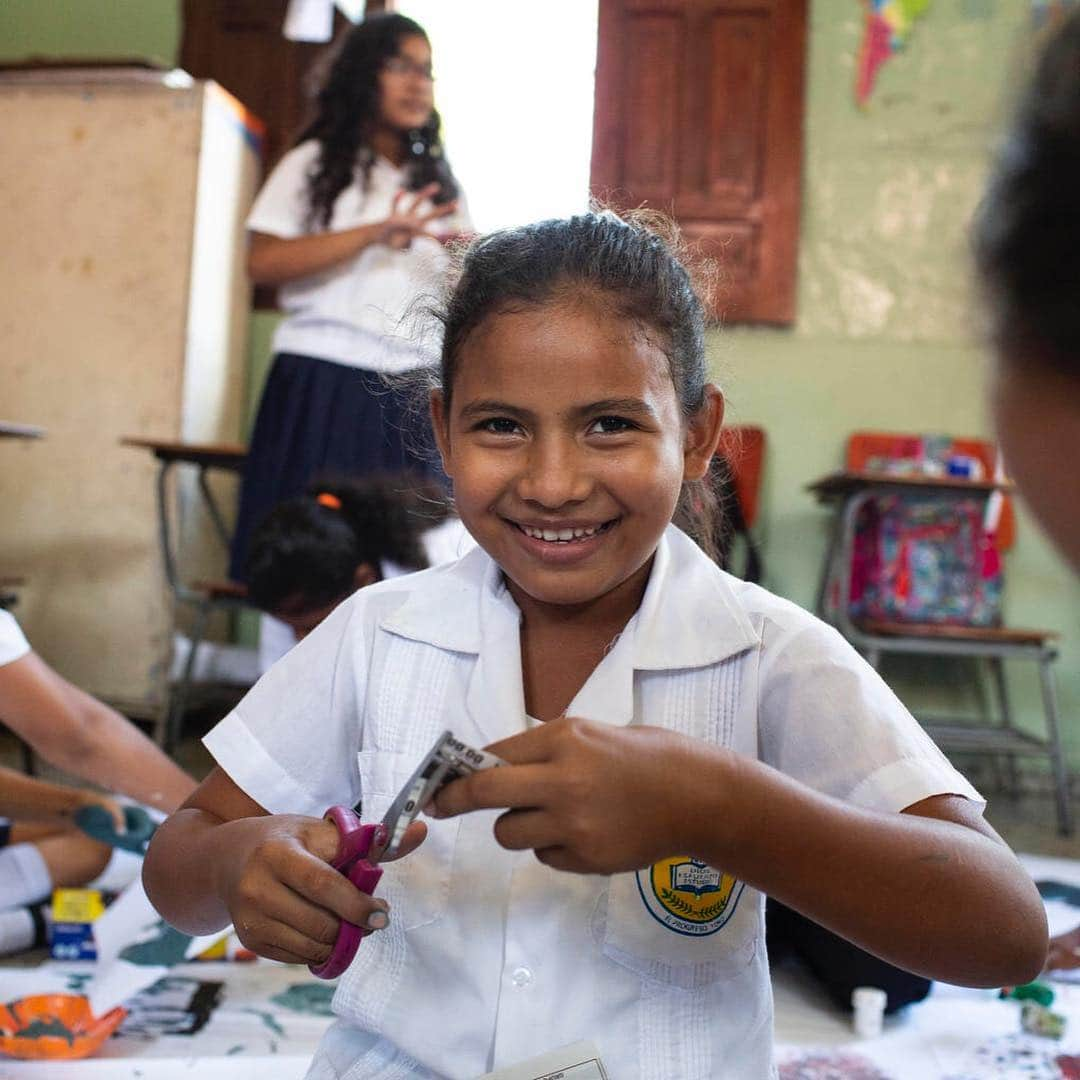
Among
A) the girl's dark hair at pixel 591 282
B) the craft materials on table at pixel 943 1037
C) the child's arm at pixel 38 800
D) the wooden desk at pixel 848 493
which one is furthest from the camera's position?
the wooden desk at pixel 848 493

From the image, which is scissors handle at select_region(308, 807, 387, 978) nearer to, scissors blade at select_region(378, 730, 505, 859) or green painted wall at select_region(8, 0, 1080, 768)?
scissors blade at select_region(378, 730, 505, 859)

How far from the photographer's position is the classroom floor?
1.30 m

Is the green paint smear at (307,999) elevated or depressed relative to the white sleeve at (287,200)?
depressed

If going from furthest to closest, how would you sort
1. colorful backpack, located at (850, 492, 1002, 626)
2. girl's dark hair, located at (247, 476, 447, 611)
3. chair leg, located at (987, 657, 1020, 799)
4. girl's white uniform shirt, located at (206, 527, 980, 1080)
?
chair leg, located at (987, 657, 1020, 799)
colorful backpack, located at (850, 492, 1002, 626)
girl's dark hair, located at (247, 476, 447, 611)
girl's white uniform shirt, located at (206, 527, 980, 1080)

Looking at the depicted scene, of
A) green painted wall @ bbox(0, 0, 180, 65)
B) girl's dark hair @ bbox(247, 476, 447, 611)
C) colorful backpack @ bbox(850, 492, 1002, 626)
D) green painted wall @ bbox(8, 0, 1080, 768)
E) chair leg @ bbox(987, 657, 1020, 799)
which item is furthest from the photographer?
green painted wall @ bbox(0, 0, 180, 65)

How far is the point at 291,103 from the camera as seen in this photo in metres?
4.04

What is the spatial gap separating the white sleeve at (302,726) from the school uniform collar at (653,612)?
0.05 metres

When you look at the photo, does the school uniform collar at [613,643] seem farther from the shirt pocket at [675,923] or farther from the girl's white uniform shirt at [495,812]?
the shirt pocket at [675,923]

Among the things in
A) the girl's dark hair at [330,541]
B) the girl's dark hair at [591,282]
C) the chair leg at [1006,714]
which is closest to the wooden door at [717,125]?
the chair leg at [1006,714]

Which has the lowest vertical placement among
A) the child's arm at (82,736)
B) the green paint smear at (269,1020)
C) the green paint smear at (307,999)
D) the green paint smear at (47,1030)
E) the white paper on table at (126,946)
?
the green paint smear at (307,999)

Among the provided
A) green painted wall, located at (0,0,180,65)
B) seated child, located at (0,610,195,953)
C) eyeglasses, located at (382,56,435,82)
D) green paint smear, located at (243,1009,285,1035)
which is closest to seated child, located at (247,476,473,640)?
seated child, located at (0,610,195,953)

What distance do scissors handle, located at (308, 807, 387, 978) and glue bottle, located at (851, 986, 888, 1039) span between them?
1.08m

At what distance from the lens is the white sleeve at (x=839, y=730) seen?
78cm

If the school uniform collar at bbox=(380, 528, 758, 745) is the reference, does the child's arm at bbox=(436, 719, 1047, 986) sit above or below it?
below
